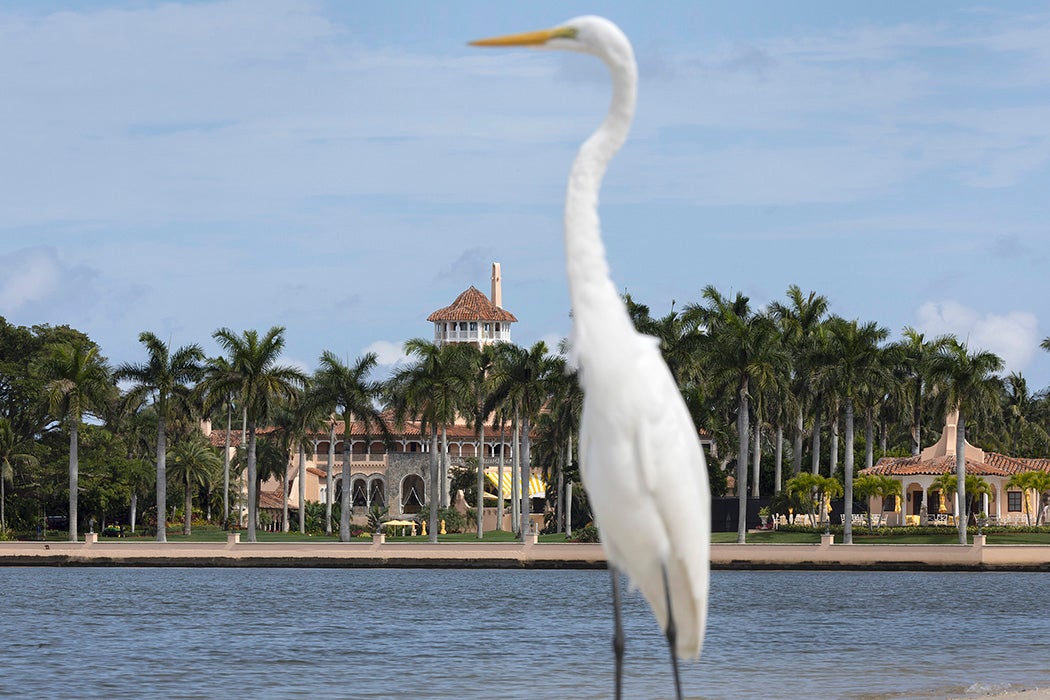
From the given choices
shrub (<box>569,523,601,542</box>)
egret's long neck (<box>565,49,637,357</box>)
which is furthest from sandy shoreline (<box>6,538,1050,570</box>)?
egret's long neck (<box>565,49,637,357</box>)

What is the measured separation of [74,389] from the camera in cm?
7219

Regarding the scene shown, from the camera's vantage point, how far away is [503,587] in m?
52.6

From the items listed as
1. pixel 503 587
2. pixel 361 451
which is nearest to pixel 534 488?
pixel 361 451

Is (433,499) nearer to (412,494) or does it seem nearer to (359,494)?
(412,494)

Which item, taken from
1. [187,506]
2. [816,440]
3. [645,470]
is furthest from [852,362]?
[645,470]

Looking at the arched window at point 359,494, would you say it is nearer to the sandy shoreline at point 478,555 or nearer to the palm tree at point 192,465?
the palm tree at point 192,465

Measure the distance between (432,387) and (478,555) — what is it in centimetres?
1408

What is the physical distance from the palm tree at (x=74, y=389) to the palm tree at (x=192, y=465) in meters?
11.5

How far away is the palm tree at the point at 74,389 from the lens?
7106cm

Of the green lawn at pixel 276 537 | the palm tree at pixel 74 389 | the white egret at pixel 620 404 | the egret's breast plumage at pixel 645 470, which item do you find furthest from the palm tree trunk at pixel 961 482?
the white egret at pixel 620 404

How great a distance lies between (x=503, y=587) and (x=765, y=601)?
35.5 ft

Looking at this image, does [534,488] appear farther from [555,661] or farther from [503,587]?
[555,661]

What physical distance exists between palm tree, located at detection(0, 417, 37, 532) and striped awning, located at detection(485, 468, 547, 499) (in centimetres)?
3206

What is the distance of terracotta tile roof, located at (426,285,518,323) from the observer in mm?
135375
